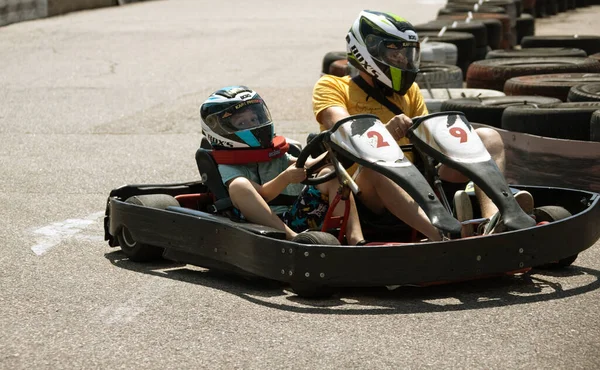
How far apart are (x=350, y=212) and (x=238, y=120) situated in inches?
30.6

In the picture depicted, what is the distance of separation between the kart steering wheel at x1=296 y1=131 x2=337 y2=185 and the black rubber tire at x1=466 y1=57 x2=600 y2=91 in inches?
167

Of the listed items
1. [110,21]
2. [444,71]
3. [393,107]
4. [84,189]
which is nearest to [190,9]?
[110,21]

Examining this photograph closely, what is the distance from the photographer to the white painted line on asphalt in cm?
614

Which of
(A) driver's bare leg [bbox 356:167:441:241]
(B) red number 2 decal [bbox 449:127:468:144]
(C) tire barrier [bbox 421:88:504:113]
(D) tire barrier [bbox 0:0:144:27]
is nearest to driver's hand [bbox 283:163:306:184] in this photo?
(A) driver's bare leg [bbox 356:167:441:241]

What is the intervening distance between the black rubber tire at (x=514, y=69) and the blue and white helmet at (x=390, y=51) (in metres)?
3.60

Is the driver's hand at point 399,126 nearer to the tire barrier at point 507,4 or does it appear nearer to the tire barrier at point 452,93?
the tire barrier at point 452,93

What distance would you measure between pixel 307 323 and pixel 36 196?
339cm

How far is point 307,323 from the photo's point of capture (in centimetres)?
462

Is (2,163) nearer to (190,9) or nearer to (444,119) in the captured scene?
(444,119)

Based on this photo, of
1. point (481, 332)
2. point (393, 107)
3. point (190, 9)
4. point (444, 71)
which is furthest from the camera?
point (190, 9)

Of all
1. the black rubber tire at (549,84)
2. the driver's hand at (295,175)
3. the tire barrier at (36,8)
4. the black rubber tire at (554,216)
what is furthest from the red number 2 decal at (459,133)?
the tire barrier at (36,8)

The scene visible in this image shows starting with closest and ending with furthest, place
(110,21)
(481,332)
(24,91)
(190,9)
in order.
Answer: (481,332) < (24,91) < (110,21) < (190,9)

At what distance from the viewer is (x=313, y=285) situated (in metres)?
4.88

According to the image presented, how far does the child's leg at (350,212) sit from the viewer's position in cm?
514
